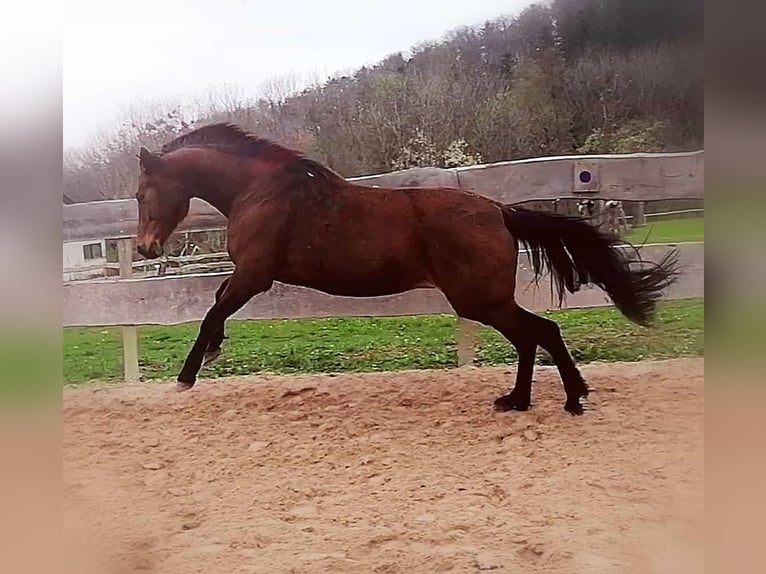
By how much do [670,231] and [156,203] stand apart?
1.13m

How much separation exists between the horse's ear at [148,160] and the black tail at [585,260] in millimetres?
772

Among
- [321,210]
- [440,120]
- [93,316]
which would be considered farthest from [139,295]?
[440,120]

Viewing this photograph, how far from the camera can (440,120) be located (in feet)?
5.64

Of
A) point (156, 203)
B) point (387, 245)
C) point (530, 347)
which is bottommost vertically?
point (530, 347)

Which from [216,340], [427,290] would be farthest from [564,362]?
[216,340]

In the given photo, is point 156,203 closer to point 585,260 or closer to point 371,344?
point 371,344

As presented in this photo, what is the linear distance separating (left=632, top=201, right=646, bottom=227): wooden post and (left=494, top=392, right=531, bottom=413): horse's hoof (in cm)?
46

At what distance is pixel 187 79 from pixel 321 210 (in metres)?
0.40

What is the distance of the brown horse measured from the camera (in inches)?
67.3

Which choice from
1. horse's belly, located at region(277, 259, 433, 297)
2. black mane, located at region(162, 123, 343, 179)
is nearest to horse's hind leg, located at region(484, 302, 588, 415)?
horse's belly, located at region(277, 259, 433, 297)

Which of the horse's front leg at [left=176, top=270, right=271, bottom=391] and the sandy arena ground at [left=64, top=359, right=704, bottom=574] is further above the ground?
the horse's front leg at [left=176, top=270, right=271, bottom=391]

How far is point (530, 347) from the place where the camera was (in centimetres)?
171

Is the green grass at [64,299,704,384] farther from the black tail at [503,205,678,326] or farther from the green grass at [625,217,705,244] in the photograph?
the green grass at [625,217,705,244]

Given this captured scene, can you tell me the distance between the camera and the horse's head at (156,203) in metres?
1.71
